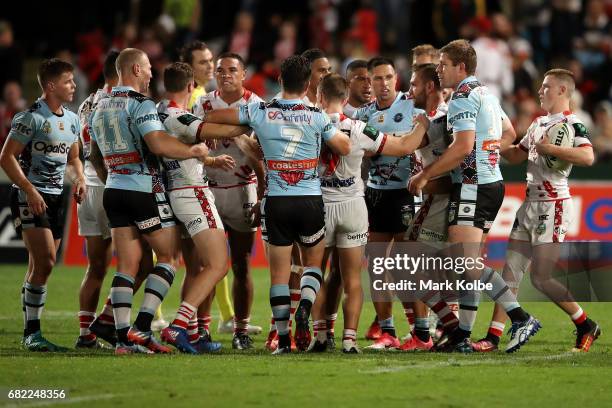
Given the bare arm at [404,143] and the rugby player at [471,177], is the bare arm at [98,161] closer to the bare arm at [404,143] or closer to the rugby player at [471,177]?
the bare arm at [404,143]

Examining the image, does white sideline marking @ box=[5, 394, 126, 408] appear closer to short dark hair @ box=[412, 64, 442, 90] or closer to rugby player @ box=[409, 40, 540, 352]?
rugby player @ box=[409, 40, 540, 352]

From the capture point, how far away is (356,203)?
35.8 ft

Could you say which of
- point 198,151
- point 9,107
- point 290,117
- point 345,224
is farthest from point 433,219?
point 9,107

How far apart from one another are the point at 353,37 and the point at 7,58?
21.4 feet

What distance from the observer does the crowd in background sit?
22219 millimetres

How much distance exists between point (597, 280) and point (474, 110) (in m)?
4.71

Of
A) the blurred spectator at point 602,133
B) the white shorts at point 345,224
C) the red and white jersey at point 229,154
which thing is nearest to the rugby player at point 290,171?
the white shorts at point 345,224

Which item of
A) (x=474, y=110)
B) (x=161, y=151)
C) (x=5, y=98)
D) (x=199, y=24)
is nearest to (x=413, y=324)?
(x=474, y=110)

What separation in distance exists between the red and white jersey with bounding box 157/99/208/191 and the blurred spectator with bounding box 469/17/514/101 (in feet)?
37.7

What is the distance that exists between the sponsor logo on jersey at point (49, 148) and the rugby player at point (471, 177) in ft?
10.9

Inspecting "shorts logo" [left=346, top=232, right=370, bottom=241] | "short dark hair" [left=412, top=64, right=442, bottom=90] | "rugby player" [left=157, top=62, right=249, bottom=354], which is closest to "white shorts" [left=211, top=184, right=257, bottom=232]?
"rugby player" [left=157, top=62, right=249, bottom=354]

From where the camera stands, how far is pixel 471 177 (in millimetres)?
10664

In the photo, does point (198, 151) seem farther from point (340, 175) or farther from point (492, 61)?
point (492, 61)

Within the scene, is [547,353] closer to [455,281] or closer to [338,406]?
[455,281]
